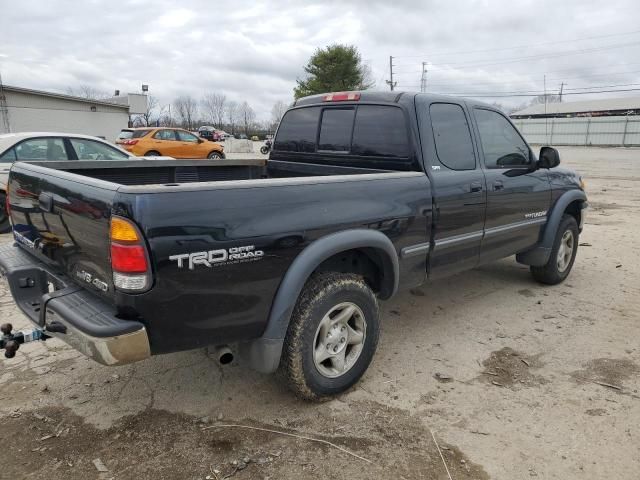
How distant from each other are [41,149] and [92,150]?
2.35ft

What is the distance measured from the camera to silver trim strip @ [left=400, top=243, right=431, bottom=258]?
3.31 metres

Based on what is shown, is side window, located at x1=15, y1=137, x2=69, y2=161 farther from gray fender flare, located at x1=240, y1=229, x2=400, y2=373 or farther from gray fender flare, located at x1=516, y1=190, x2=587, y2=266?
gray fender flare, located at x1=516, y1=190, x2=587, y2=266

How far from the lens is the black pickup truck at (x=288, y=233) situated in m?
2.19

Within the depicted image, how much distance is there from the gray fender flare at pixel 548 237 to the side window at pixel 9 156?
Answer: 709cm

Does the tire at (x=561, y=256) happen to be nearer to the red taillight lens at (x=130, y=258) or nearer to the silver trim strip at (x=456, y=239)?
the silver trim strip at (x=456, y=239)

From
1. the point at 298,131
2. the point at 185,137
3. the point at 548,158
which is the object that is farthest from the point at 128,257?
the point at 185,137

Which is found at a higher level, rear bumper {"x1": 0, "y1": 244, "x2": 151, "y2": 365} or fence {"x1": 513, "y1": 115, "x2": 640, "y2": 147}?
fence {"x1": 513, "y1": 115, "x2": 640, "y2": 147}

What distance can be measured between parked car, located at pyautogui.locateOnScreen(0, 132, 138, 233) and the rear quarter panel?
6.21 m

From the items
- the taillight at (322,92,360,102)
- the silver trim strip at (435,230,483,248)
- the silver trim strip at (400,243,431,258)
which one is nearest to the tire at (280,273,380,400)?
the silver trim strip at (400,243,431,258)

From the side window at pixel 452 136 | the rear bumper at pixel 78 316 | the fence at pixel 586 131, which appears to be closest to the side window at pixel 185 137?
the side window at pixel 452 136

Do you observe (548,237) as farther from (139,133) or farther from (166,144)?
(139,133)

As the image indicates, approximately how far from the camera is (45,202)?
2695mm

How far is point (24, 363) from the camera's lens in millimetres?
3463

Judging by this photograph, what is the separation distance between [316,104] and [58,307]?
9.06 feet
